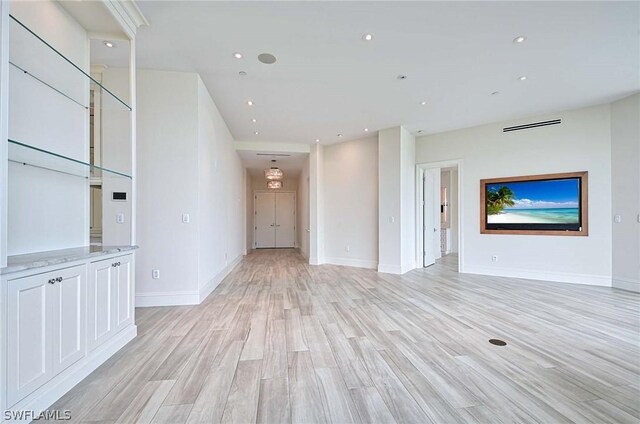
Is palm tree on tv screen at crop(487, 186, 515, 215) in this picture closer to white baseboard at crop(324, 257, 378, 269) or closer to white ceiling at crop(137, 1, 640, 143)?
white ceiling at crop(137, 1, 640, 143)

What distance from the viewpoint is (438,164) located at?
237 inches

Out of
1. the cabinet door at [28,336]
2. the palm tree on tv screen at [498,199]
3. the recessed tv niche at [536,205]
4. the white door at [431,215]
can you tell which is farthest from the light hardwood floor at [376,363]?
the white door at [431,215]

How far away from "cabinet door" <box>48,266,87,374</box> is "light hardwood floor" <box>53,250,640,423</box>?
0.85 ft

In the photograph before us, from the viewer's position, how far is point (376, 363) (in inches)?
83.6

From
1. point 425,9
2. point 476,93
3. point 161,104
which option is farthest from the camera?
Result: point 476,93

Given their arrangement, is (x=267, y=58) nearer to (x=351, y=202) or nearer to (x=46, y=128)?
(x=46, y=128)

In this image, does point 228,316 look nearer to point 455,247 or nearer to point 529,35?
point 529,35

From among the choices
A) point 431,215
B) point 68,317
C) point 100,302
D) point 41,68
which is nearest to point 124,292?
point 100,302

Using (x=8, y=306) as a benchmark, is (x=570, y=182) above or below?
above

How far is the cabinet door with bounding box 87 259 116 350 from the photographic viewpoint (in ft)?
6.56

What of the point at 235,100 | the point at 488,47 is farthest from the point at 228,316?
the point at 488,47

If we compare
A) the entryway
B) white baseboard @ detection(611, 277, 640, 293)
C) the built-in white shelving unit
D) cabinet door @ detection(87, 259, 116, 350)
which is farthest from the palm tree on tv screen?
cabinet door @ detection(87, 259, 116, 350)

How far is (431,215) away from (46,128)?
22.8 feet

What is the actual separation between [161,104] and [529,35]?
4400mm
